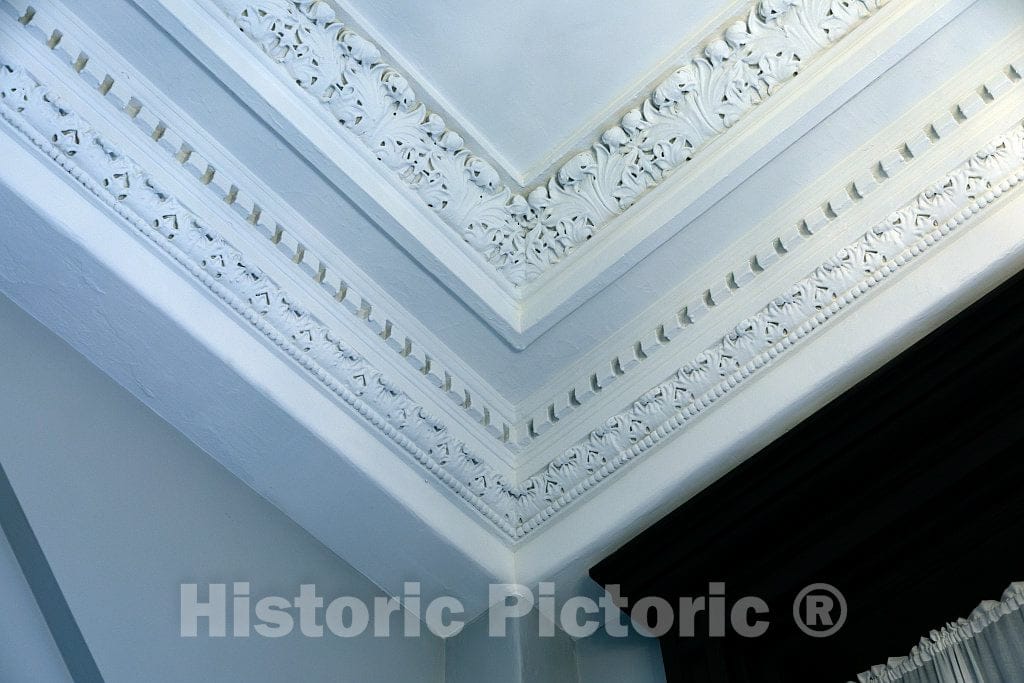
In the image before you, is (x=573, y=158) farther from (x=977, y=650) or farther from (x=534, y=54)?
(x=977, y=650)

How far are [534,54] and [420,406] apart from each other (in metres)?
0.75

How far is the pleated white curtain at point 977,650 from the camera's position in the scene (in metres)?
1.72

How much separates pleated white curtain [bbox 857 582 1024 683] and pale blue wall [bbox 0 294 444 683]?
981mm

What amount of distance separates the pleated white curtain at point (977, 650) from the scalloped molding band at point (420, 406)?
60 cm

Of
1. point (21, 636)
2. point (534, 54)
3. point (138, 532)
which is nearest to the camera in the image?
point (21, 636)

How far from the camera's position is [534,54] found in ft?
7.19

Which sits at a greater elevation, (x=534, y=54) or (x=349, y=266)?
(x=534, y=54)

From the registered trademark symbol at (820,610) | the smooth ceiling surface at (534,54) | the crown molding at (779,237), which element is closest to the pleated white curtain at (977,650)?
the registered trademark symbol at (820,610)

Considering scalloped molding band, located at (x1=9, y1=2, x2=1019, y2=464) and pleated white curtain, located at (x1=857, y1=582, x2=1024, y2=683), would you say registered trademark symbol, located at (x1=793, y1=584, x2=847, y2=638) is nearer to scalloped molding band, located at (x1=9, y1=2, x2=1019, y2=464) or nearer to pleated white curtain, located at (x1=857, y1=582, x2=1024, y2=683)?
pleated white curtain, located at (x1=857, y1=582, x2=1024, y2=683)

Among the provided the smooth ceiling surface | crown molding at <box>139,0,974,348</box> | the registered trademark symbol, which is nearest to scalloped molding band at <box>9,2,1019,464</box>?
crown molding at <box>139,0,974,348</box>

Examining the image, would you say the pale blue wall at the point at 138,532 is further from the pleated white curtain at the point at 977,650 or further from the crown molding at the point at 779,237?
the pleated white curtain at the point at 977,650

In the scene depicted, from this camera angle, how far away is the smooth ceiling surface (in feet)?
6.99

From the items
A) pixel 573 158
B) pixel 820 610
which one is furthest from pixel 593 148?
pixel 820 610

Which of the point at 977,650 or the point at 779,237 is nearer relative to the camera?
the point at 977,650
